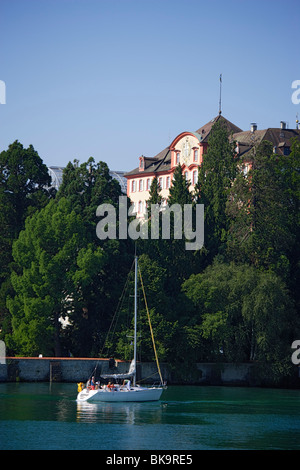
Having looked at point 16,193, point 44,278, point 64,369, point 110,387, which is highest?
point 16,193

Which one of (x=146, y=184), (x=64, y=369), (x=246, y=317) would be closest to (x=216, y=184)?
(x=246, y=317)

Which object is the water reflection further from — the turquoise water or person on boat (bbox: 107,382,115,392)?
person on boat (bbox: 107,382,115,392)

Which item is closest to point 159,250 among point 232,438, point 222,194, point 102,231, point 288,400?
point 102,231

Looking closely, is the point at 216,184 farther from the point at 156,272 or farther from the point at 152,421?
the point at 152,421

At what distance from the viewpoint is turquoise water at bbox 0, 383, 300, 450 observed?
51656 millimetres

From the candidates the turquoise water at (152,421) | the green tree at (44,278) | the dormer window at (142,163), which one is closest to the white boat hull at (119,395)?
the turquoise water at (152,421)

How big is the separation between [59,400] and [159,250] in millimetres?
25530

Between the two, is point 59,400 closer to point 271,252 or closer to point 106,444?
point 106,444

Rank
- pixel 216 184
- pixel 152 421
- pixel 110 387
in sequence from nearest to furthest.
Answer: pixel 152 421, pixel 110 387, pixel 216 184

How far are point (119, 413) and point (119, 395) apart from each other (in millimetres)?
5137

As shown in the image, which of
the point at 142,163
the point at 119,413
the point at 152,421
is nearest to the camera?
the point at 152,421

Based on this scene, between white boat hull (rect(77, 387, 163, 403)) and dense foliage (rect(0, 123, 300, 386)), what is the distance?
1457 cm

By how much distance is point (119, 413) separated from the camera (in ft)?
207

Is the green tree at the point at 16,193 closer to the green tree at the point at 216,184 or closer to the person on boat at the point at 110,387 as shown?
the green tree at the point at 216,184
